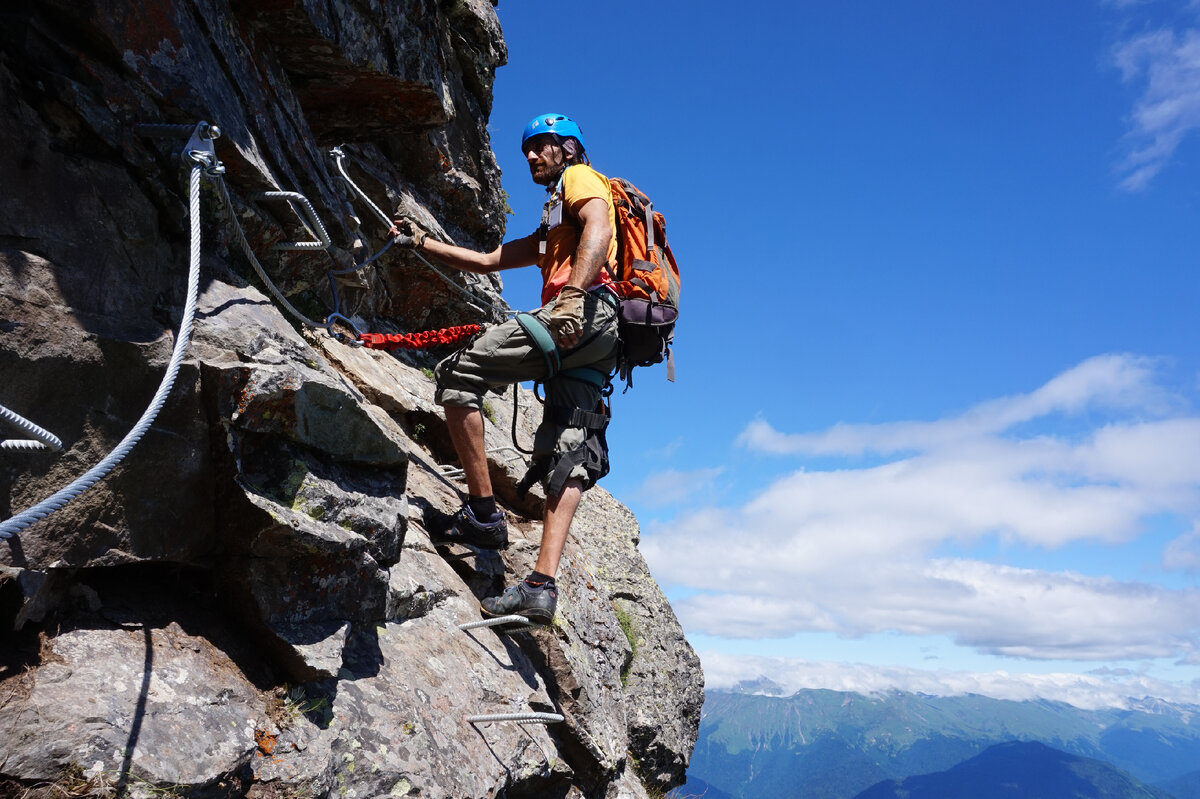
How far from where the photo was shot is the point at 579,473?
24.1 feet

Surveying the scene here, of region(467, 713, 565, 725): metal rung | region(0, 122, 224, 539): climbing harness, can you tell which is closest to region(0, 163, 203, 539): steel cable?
region(0, 122, 224, 539): climbing harness

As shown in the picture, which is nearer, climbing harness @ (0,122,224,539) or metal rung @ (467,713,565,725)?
climbing harness @ (0,122,224,539)

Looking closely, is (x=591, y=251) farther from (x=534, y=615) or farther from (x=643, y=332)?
(x=534, y=615)

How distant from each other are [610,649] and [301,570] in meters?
5.40

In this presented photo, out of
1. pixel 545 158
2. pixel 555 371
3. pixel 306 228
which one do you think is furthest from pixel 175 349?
pixel 545 158

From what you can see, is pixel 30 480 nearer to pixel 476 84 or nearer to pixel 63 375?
pixel 63 375

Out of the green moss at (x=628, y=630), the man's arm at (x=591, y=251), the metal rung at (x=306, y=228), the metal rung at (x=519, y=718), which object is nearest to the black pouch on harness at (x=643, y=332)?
the man's arm at (x=591, y=251)

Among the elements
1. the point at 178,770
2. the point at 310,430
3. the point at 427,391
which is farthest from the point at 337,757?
the point at 427,391

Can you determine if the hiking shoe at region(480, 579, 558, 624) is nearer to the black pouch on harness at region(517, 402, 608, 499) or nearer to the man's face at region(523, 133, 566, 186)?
the black pouch on harness at region(517, 402, 608, 499)

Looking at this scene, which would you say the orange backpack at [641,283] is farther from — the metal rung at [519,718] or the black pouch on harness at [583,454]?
the metal rung at [519,718]

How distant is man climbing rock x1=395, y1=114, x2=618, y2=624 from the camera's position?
7074 mm

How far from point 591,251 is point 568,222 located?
673 mm

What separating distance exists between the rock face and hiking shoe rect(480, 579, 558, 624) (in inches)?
15.3

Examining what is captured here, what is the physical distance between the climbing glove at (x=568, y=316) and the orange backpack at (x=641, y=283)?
2.18ft
